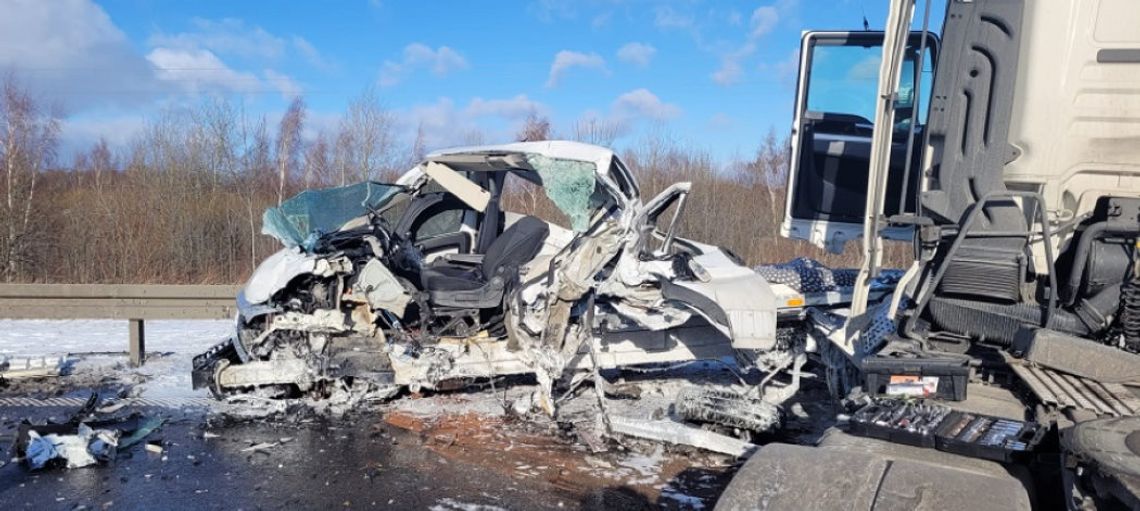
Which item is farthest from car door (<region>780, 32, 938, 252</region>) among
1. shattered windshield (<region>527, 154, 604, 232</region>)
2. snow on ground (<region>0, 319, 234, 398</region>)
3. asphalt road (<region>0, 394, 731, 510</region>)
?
snow on ground (<region>0, 319, 234, 398</region>)

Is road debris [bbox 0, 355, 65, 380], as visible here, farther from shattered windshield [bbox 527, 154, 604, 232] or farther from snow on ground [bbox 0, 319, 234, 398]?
shattered windshield [bbox 527, 154, 604, 232]

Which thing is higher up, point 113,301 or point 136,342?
point 113,301

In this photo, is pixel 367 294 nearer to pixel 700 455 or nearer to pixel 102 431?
pixel 102 431

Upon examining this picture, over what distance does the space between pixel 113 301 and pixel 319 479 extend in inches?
208

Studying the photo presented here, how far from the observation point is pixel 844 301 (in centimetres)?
586

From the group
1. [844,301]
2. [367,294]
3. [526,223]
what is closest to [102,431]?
[367,294]

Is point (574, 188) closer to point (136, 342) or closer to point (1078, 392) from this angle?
point (1078, 392)

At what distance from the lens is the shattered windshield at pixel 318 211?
632cm

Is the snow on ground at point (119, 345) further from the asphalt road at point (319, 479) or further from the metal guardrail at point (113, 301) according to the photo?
the asphalt road at point (319, 479)

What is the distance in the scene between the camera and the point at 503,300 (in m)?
6.29

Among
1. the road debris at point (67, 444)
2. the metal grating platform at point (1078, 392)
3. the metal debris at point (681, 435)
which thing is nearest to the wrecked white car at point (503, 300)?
the metal debris at point (681, 435)

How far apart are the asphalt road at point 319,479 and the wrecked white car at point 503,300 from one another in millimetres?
690

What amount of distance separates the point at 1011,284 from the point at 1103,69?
1.05 m

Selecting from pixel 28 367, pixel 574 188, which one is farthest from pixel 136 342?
pixel 574 188
